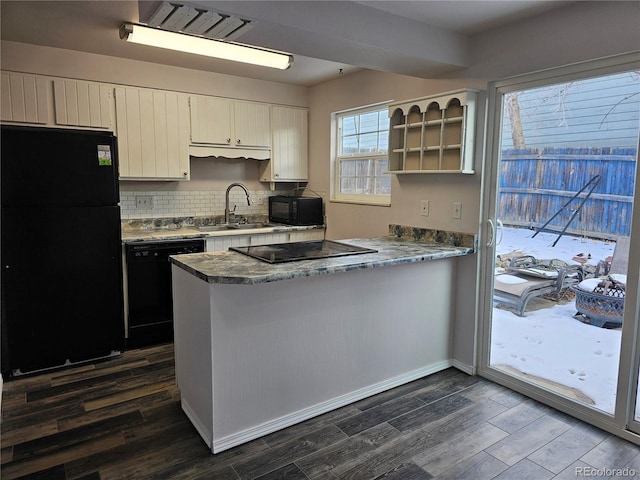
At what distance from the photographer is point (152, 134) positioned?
12.5ft

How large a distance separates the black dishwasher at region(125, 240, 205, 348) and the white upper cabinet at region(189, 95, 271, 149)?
110 cm

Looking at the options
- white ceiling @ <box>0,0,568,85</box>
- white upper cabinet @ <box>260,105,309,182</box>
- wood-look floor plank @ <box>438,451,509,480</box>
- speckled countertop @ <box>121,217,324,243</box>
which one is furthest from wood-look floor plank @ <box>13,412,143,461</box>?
white upper cabinet @ <box>260,105,309,182</box>

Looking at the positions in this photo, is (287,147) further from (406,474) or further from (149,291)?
(406,474)

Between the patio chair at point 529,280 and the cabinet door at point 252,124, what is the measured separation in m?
2.64

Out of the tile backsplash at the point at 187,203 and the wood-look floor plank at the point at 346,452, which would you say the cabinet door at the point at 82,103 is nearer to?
the tile backsplash at the point at 187,203

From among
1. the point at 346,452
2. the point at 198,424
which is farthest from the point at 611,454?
the point at 198,424

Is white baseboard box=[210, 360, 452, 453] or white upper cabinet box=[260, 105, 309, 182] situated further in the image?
white upper cabinet box=[260, 105, 309, 182]

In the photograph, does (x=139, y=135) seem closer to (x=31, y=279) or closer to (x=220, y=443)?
(x=31, y=279)

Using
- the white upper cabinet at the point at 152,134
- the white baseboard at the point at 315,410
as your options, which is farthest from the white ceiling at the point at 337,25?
the white baseboard at the point at 315,410

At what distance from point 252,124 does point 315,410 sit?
114 inches

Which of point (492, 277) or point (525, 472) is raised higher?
point (492, 277)

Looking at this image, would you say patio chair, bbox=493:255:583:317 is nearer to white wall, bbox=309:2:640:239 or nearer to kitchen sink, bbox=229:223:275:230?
white wall, bbox=309:2:640:239

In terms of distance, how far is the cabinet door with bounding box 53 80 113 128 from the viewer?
11.2ft

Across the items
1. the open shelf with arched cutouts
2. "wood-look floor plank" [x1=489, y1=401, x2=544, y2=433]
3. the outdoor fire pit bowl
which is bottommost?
"wood-look floor plank" [x1=489, y1=401, x2=544, y2=433]
